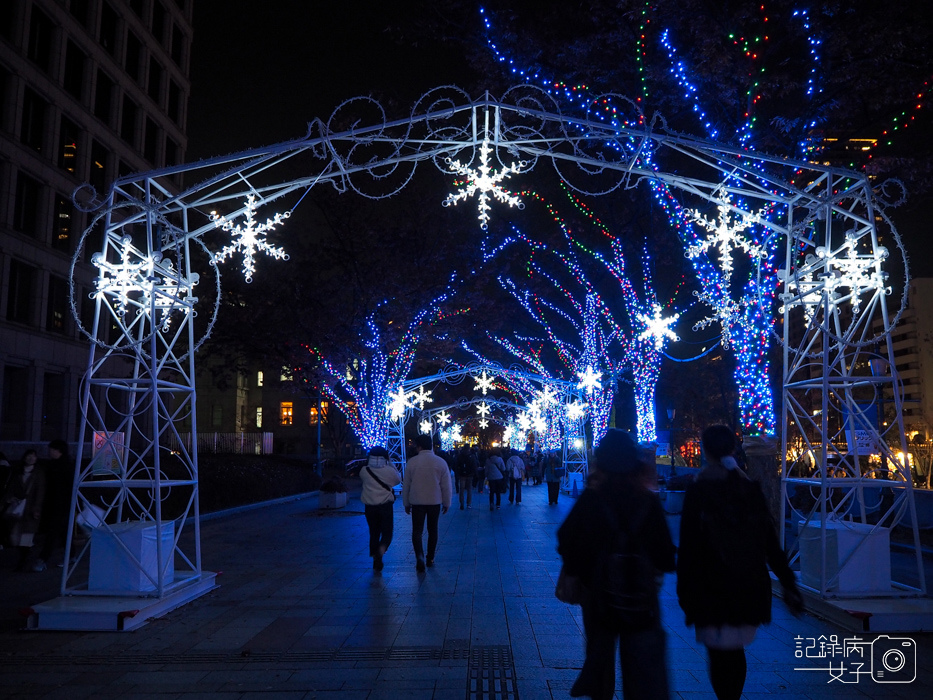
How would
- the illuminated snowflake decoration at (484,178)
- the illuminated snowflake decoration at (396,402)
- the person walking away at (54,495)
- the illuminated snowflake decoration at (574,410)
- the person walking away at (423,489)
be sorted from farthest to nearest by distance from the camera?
the illuminated snowflake decoration at (574,410), the illuminated snowflake decoration at (396,402), the person walking away at (54,495), the person walking away at (423,489), the illuminated snowflake decoration at (484,178)

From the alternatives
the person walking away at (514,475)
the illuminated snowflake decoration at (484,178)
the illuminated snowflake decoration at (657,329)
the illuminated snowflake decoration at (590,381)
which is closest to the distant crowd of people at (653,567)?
the illuminated snowflake decoration at (484,178)

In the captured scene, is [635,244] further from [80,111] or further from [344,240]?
[80,111]

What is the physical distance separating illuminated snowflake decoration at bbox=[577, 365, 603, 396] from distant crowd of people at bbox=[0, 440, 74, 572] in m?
18.0

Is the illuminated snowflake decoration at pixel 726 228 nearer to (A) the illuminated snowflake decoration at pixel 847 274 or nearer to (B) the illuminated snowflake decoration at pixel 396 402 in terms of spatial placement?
(A) the illuminated snowflake decoration at pixel 847 274

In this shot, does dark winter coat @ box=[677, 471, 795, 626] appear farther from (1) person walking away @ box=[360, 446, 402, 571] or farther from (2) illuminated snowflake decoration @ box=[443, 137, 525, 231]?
(1) person walking away @ box=[360, 446, 402, 571]

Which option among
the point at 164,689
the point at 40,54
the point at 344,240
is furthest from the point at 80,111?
the point at 164,689

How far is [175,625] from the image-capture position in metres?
7.60

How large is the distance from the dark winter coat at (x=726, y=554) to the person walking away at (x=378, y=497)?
23.0ft

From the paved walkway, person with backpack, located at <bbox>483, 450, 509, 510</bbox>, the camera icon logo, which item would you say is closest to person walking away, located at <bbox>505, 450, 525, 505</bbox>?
person with backpack, located at <bbox>483, 450, 509, 510</bbox>

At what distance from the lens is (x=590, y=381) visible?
1038 inches

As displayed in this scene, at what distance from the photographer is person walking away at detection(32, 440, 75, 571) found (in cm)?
Result: 1096

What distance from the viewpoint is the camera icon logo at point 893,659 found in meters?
5.85

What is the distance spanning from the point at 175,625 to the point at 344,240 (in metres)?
18.2

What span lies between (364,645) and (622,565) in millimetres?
3613
